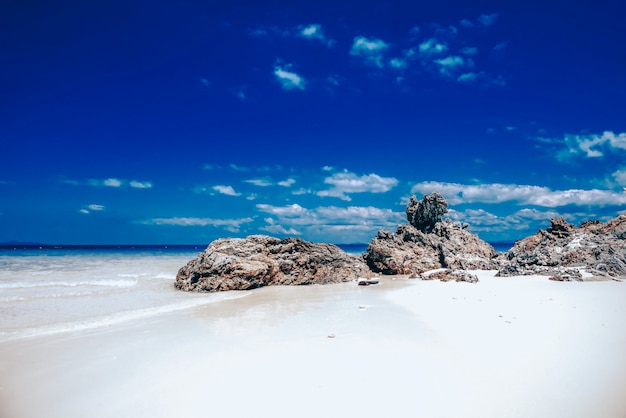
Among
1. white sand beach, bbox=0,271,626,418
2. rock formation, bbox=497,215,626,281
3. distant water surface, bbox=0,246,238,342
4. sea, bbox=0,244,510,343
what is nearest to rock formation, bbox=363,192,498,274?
rock formation, bbox=497,215,626,281

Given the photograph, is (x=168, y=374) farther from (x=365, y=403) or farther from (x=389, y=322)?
(x=389, y=322)

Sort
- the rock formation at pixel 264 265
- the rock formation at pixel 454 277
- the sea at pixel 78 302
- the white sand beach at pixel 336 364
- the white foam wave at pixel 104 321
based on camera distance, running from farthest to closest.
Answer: the rock formation at pixel 454 277 < the rock formation at pixel 264 265 < the sea at pixel 78 302 < the white foam wave at pixel 104 321 < the white sand beach at pixel 336 364

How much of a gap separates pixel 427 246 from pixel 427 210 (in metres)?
3.41

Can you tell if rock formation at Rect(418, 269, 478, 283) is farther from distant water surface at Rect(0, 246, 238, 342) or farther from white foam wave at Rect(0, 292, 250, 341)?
white foam wave at Rect(0, 292, 250, 341)

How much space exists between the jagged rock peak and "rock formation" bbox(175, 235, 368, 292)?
6.87 meters

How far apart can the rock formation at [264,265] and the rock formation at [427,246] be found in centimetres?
→ 149

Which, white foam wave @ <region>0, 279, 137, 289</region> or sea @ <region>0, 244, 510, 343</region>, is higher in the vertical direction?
white foam wave @ <region>0, 279, 137, 289</region>

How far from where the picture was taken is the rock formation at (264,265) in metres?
14.8

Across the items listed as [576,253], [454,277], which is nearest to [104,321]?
[454,277]

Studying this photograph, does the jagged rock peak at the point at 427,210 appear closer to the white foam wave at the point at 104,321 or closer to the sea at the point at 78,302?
the sea at the point at 78,302

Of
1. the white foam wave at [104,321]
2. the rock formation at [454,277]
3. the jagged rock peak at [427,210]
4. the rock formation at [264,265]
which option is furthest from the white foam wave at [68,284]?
the jagged rock peak at [427,210]

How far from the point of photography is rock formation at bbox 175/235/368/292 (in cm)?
1484

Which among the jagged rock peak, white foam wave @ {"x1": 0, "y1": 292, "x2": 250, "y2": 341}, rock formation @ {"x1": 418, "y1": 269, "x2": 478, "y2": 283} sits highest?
the jagged rock peak

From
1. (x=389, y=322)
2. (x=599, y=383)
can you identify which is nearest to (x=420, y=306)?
(x=389, y=322)
